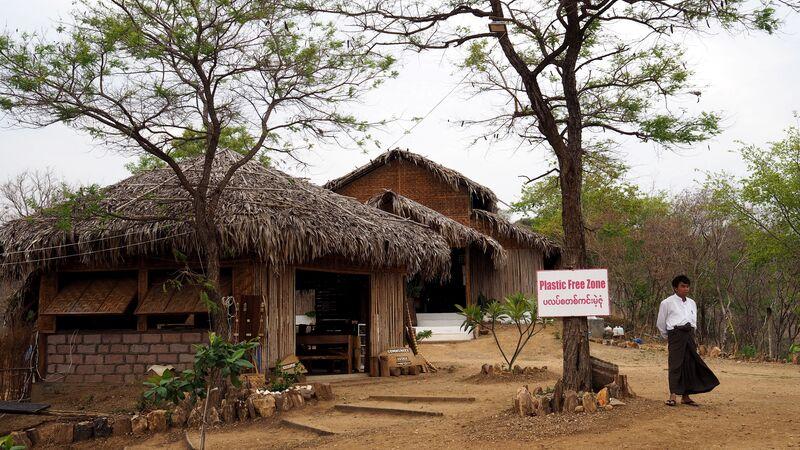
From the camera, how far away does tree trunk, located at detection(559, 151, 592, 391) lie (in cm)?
795

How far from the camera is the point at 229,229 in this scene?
10445 mm

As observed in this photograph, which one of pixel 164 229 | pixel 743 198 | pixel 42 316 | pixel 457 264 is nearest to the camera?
pixel 164 229

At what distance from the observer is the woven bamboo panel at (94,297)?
11453 millimetres

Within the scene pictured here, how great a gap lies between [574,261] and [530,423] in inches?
73.4

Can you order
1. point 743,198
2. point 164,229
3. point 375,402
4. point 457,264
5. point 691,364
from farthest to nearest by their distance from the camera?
1. point 457,264
2. point 743,198
3. point 164,229
4. point 375,402
5. point 691,364

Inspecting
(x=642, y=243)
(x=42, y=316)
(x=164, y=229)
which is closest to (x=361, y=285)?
(x=164, y=229)

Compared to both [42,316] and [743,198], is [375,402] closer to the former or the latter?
[42,316]

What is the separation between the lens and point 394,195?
1916cm

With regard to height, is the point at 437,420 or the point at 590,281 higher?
the point at 590,281

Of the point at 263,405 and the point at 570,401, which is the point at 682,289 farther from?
the point at 263,405

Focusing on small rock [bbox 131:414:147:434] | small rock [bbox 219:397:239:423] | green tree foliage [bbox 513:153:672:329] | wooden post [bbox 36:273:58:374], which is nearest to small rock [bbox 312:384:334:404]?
small rock [bbox 219:397:239:423]

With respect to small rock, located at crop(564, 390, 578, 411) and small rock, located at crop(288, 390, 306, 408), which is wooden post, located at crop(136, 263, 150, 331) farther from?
small rock, located at crop(564, 390, 578, 411)

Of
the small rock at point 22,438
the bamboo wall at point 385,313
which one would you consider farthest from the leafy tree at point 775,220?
the small rock at point 22,438

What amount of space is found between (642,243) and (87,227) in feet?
52.0
